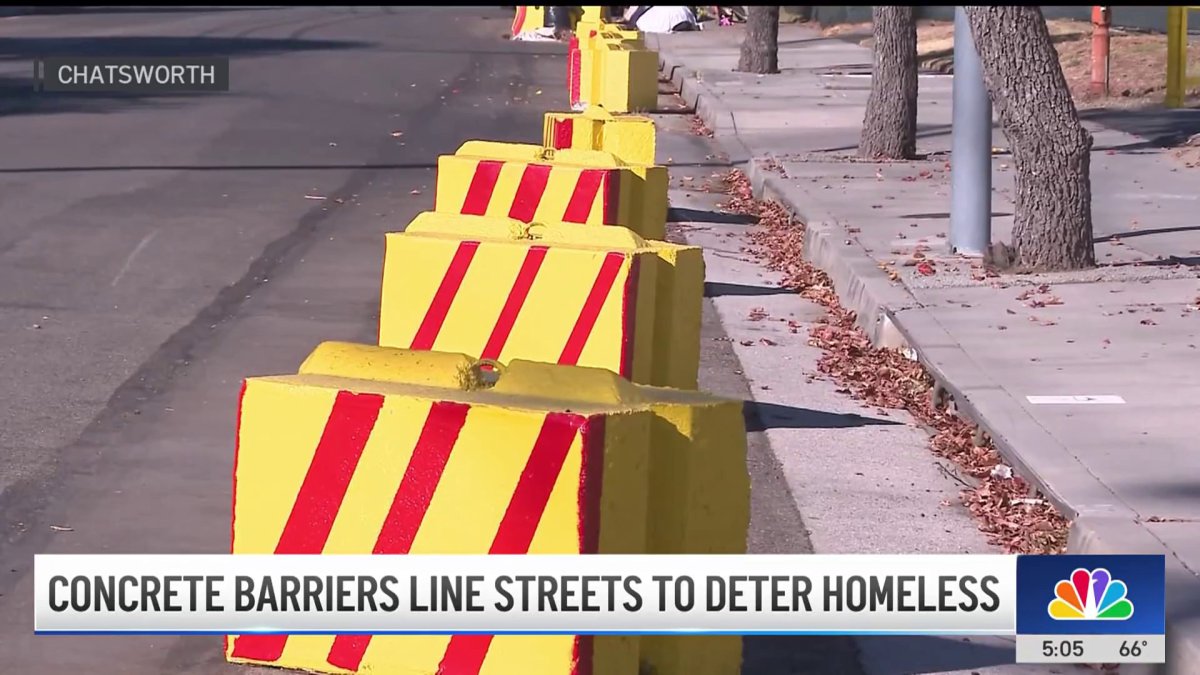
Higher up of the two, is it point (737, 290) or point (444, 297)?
point (444, 297)

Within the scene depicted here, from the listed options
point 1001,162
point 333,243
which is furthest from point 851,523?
point 1001,162

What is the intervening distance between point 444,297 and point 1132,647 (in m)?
3.35

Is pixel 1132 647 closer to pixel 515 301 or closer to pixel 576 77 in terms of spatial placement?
pixel 515 301

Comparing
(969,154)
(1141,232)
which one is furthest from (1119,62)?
(969,154)

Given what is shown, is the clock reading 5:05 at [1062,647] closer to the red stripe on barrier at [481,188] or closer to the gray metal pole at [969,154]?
the red stripe on barrier at [481,188]

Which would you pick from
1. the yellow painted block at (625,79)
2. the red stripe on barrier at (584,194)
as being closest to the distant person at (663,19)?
the yellow painted block at (625,79)

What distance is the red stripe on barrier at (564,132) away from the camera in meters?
13.1

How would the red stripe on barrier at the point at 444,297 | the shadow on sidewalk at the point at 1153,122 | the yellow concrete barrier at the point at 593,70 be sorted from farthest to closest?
the yellow concrete barrier at the point at 593,70 < the shadow on sidewalk at the point at 1153,122 < the red stripe on barrier at the point at 444,297

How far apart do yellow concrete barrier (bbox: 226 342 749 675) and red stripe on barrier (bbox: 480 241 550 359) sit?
2.05 m

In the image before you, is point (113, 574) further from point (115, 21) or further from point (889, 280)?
point (115, 21)

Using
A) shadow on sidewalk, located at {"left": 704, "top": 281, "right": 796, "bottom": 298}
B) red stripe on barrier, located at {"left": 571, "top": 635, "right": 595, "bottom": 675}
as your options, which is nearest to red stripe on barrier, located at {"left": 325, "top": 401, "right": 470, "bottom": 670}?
red stripe on barrier, located at {"left": 571, "top": 635, "right": 595, "bottom": 675}

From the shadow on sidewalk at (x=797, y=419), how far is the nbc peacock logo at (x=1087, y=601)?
3321mm

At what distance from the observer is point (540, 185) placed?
33.7 feet

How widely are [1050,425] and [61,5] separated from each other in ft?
155
